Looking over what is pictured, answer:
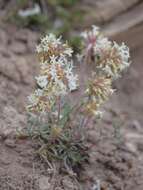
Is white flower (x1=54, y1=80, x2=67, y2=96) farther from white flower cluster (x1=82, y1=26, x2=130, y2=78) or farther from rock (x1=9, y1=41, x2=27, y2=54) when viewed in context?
rock (x1=9, y1=41, x2=27, y2=54)

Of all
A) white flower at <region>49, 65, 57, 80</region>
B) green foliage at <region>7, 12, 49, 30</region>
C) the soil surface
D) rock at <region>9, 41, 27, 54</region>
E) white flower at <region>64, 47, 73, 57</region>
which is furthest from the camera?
green foliage at <region>7, 12, 49, 30</region>

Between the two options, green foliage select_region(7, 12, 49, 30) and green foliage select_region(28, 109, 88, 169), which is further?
green foliage select_region(7, 12, 49, 30)

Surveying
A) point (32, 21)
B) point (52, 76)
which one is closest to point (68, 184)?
point (52, 76)

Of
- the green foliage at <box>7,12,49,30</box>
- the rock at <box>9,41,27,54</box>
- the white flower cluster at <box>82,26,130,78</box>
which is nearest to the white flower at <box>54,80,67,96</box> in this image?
the white flower cluster at <box>82,26,130,78</box>

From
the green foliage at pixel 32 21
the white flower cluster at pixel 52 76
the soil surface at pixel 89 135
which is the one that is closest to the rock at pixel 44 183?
the soil surface at pixel 89 135

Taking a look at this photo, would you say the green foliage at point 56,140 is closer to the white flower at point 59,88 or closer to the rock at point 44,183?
the rock at point 44,183

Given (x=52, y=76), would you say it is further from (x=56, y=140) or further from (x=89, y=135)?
(x=89, y=135)
